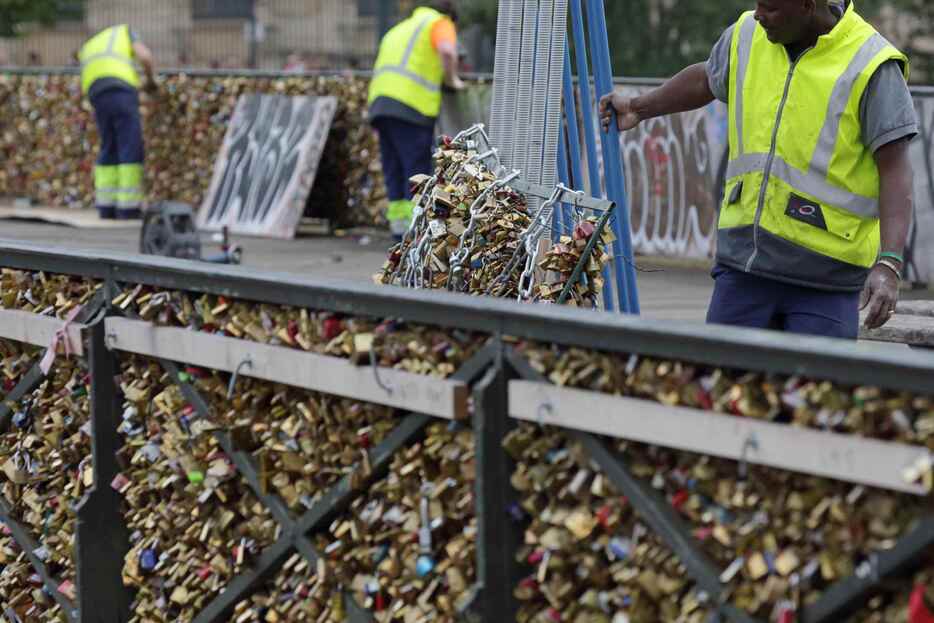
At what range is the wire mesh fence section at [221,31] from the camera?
1227 inches

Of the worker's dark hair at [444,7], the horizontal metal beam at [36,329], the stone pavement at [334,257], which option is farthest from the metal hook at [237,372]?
the worker's dark hair at [444,7]

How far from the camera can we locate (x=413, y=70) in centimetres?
1273

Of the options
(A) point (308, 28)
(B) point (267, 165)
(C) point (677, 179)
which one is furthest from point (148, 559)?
(A) point (308, 28)

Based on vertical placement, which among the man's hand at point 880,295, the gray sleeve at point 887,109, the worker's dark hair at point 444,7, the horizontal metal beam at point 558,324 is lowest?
the man's hand at point 880,295

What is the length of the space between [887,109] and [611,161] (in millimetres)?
1342

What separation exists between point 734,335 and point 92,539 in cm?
212

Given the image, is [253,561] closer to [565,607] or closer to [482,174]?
[565,607]

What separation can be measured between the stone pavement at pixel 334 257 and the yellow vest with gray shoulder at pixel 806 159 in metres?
4.93

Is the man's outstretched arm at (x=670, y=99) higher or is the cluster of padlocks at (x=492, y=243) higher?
the man's outstretched arm at (x=670, y=99)

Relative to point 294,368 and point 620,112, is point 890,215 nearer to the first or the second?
point 620,112

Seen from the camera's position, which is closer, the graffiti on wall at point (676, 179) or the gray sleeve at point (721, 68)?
the gray sleeve at point (721, 68)

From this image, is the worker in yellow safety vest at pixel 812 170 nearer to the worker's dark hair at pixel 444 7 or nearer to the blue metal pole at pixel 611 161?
the blue metal pole at pixel 611 161

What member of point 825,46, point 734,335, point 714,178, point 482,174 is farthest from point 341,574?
point 714,178

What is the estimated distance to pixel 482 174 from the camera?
191 inches
